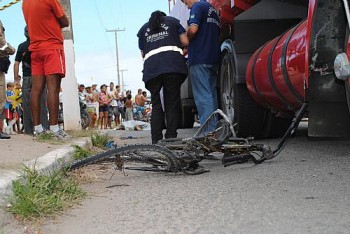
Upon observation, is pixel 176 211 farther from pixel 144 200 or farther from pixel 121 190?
pixel 121 190

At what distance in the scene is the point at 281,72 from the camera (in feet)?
12.6

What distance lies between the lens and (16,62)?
21.8 feet

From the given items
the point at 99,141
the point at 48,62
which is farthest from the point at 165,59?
the point at 99,141

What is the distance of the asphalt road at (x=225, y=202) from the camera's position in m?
2.10

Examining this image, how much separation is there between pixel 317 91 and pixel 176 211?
4.31 feet

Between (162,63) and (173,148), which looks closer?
(173,148)

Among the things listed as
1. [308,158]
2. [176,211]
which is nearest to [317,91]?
[308,158]

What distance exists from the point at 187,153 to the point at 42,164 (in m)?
1.02

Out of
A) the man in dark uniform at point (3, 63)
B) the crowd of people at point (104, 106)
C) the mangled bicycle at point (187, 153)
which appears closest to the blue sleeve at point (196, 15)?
the mangled bicycle at point (187, 153)

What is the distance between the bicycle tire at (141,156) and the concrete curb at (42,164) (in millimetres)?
192

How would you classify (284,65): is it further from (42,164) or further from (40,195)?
(40,195)

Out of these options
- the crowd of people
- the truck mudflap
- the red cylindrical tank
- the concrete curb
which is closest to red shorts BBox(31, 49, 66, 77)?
the concrete curb

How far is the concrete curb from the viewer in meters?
2.48

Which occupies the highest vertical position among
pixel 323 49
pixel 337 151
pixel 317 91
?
pixel 323 49
